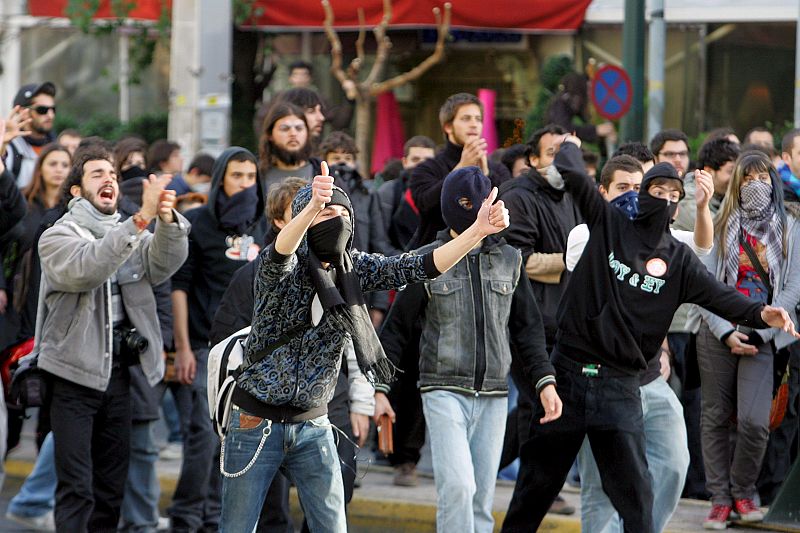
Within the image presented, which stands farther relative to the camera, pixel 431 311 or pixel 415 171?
pixel 415 171

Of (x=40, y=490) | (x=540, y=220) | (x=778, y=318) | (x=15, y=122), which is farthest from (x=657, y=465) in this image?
(x=15, y=122)

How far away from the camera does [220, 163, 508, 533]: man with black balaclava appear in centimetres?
535

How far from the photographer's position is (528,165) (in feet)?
27.6

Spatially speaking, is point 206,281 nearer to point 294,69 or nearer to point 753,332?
point 753,332

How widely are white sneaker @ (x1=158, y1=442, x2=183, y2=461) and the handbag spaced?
4.00m

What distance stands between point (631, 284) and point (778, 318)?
661mm

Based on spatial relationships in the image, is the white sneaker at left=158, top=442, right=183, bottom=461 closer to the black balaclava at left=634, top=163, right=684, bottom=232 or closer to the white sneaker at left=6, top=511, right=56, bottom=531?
the white sneaker at left=6, top=511, right=56, bottom=531

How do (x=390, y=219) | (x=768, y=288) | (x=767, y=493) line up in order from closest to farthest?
(x=768, y=288)
(x=767, y=493)
(x=390, y=219)

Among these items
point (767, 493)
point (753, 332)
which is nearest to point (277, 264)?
point (753, 332)

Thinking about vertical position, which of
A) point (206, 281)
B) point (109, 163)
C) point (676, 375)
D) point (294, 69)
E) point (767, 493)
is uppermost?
point (294, 69)

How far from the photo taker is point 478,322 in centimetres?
662

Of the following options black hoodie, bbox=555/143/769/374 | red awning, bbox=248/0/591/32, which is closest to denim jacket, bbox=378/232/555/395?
black hoodie, bbox=555/143/769/374

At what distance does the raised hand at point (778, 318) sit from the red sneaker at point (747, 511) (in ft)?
6.82

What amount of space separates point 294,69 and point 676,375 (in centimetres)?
456
